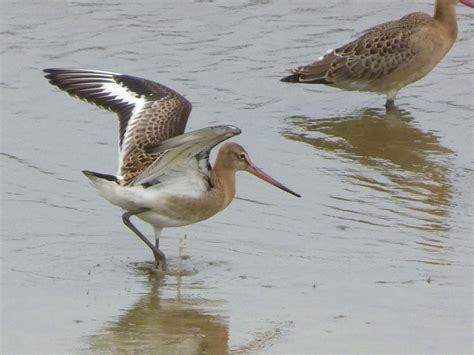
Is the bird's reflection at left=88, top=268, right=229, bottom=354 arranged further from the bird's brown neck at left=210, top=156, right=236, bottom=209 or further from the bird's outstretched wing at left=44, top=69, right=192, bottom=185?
the bird's outstretched wing at left=44, top=69, right=192, bottom=185

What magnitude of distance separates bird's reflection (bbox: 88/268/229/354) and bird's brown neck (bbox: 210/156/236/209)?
39.2 inches

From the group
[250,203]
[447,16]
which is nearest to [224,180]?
[250,203]

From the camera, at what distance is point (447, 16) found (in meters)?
12.3

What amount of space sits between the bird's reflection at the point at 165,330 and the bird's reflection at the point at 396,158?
5.85 ft

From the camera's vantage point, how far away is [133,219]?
882 centimetres

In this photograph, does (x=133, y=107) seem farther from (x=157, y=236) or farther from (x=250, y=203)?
(x=157, y=236)

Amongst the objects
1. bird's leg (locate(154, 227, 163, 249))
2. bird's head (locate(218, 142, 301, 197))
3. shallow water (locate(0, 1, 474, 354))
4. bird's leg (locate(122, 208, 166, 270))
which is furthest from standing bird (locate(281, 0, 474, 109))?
bird's leg (locate(122, 208, 166, 270))

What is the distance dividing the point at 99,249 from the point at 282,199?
1564 mm

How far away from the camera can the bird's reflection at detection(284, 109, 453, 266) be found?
8836 millimetres

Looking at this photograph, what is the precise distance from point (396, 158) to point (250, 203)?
1.84 meters

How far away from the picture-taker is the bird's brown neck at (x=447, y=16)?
1228 cm

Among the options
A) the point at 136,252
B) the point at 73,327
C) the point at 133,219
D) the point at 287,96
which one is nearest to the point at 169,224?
the point at 136,252

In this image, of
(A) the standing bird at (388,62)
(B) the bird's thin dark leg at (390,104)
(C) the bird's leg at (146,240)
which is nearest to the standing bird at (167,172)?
(C) the bird's leg at (146,240)

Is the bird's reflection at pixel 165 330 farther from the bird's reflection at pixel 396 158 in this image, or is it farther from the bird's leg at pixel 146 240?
the bird's reflection at pixel 396 158
